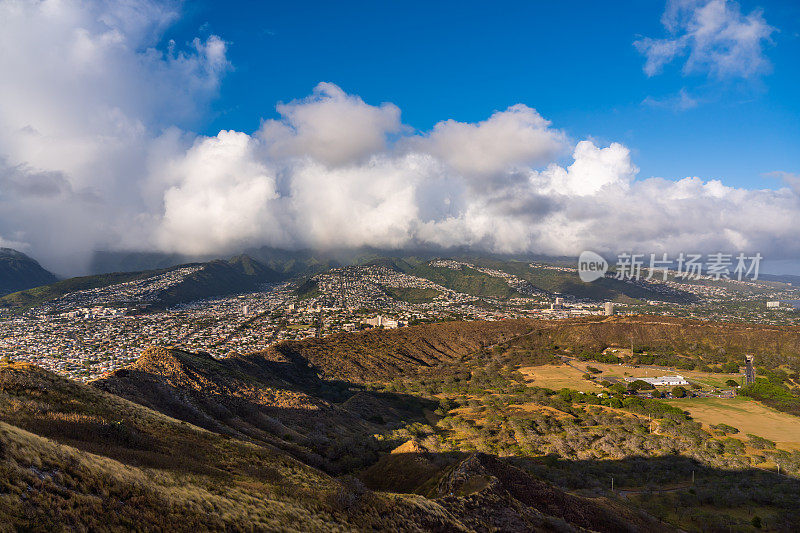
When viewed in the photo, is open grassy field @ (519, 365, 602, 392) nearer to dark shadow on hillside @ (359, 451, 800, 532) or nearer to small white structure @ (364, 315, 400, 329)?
dark shadow on hillside @ (359, 451, 800, 532)

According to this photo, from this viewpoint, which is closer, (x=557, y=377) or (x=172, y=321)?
(x=557, y=377)

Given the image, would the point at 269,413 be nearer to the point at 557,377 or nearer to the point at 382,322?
the point at 557,377

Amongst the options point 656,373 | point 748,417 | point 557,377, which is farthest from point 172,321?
point 748,417

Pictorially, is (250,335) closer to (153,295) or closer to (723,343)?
(153,295)

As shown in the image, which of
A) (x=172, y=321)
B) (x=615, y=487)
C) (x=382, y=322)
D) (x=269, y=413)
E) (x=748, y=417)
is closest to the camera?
(x=615, y=487)

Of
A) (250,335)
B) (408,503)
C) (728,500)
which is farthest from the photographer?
(250,335)

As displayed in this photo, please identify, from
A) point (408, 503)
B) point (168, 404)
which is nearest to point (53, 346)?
point (168, 404)
